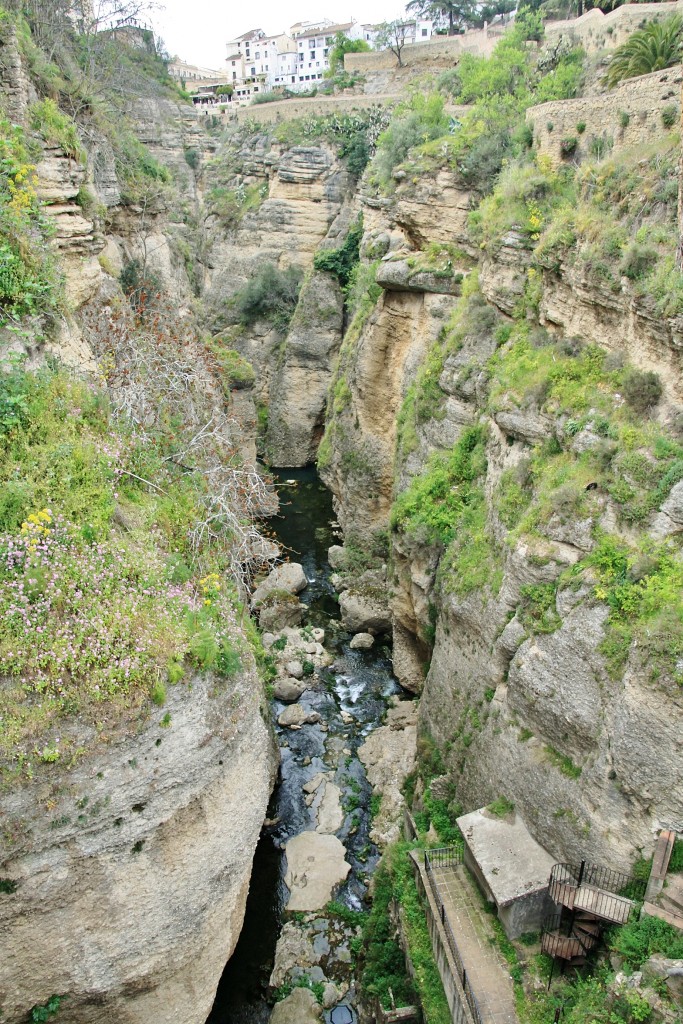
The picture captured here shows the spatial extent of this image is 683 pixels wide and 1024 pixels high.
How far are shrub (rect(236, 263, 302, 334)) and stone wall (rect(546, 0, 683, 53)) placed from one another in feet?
54.0

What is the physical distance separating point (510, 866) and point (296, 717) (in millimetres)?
9192

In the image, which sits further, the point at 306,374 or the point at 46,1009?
the point at 306,374

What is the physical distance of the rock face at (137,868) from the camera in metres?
7.86

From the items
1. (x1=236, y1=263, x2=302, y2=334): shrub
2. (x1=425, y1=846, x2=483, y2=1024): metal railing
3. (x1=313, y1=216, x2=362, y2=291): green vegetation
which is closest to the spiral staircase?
(x1=425, y1=846, x2=483, y2=1024): metal railing

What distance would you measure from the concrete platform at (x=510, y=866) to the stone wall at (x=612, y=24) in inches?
880

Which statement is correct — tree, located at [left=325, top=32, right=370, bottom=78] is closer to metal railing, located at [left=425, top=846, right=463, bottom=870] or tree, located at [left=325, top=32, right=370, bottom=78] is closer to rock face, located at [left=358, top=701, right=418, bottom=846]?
rock face, located at [left=358, top=701, right=418, bottom=846]

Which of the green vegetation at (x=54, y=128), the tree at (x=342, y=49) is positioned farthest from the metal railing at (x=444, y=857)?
the tree at (x=342, y=49)

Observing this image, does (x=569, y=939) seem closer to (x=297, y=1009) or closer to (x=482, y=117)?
(x=297, y=1009)

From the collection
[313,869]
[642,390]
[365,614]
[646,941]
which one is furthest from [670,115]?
[313,869]

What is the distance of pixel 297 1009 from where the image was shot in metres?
11.9

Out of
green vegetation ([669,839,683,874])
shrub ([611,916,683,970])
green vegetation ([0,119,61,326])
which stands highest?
green vegetation ([0,119,61,326])

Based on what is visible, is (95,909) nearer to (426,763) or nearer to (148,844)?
(148,844)

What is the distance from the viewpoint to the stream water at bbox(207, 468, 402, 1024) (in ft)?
42.5

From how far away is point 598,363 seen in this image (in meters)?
12.8
